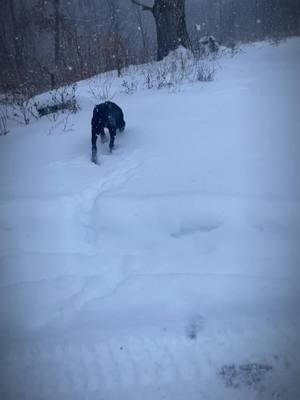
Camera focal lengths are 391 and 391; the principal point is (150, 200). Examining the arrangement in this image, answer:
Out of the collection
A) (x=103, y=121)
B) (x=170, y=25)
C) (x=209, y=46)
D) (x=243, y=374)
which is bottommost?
(x=243, y=374)

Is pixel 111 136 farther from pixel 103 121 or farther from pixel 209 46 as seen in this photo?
pixel 209 46

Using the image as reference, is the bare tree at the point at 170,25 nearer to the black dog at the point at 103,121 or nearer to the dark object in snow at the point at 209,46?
the dark object in snow at the point at 209,46

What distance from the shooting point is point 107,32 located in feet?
31.3

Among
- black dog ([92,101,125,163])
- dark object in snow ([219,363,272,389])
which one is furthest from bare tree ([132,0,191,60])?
dark object in snow ([219,363,272,389])

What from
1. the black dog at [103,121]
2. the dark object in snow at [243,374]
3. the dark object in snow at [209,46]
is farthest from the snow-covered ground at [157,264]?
the dark object in snow at [209,46]

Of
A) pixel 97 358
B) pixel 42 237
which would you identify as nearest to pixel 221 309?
pixel 97 358

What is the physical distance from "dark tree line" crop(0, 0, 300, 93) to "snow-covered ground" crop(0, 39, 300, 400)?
4.05 meters

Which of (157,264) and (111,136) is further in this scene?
(111,136)

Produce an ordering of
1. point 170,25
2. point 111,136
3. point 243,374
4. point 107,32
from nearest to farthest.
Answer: point 243,374 < point 111,136 < point 170,25 < point 107,32

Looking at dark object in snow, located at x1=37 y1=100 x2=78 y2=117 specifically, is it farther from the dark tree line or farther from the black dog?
the black dog

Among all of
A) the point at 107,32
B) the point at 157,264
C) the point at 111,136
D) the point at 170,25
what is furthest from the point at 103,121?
the point at 107,32

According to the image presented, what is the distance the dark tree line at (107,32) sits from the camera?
27.2 feet

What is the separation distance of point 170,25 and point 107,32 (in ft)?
6.52

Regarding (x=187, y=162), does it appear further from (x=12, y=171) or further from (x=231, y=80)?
(x=231, y=80)
